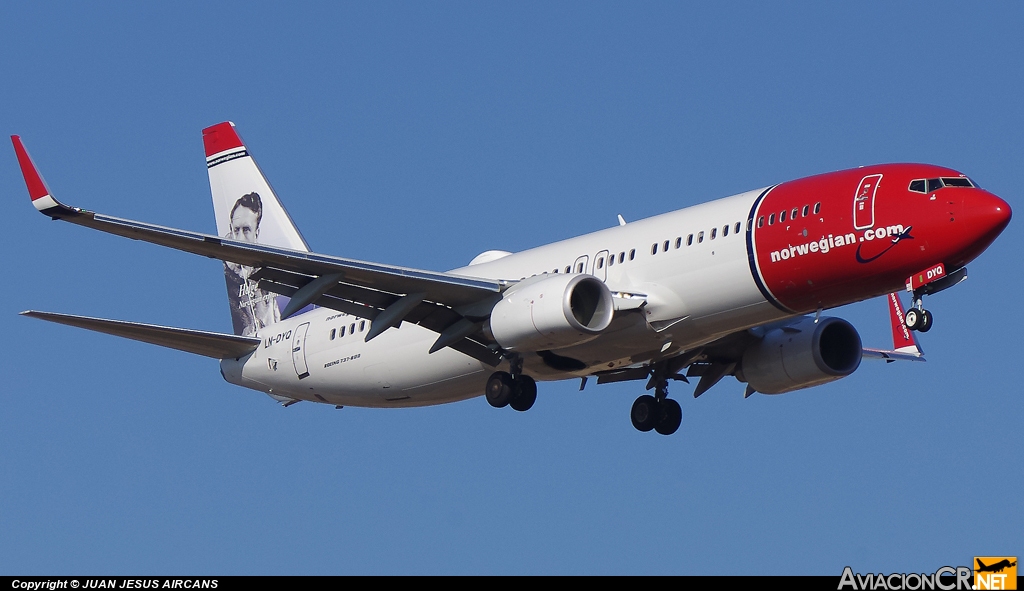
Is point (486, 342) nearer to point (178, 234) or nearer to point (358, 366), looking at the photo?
point (358, 366)

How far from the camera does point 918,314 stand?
1355 inches

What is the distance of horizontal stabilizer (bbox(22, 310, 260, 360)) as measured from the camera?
38531 millimetres

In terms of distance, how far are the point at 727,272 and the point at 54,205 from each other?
47.4 ft

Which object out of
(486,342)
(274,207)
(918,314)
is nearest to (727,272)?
(918,314)

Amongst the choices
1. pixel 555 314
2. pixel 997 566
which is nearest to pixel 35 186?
pixel 555 314

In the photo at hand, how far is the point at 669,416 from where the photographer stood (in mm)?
42250

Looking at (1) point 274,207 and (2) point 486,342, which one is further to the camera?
(1) point 274,207

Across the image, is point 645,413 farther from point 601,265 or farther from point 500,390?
point 601,265

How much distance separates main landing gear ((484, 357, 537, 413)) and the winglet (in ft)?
36.5

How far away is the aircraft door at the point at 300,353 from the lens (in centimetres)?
4372

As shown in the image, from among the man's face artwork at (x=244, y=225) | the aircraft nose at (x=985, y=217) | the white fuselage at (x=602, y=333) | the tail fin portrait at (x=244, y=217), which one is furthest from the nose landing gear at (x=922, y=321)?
the man's face artwork at (x=244, y=225)

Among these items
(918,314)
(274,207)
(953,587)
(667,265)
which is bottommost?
(953,587)

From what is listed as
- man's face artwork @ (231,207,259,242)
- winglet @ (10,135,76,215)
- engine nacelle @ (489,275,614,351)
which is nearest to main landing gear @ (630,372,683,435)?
engine nacelle @ (489,275,614,351)

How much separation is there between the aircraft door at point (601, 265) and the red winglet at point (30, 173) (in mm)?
12666
